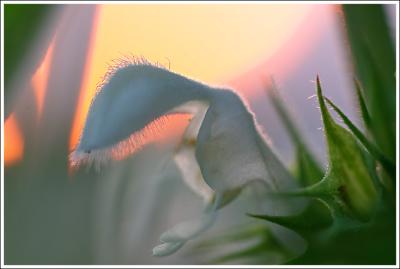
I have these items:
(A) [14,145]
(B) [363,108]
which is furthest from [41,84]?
(B) [363,108]

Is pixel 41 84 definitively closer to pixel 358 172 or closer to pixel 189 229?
pixel 189 229

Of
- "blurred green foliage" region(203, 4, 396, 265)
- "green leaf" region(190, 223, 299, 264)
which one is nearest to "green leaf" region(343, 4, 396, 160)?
"blurred green foliage" region(203, 4, 396, 265)

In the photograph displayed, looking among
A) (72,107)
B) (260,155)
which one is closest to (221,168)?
(260,155)

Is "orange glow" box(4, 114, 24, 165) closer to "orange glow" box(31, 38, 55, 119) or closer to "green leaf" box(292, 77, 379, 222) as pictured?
"orange glow" box(31, 38, 55, 119)

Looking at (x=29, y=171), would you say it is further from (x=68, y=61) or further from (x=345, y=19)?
(x=345, y=19)

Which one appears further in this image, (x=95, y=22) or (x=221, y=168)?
(x=95, y=22)

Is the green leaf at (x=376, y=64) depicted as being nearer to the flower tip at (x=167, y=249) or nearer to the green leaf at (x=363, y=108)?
the green leaf at (x=363, y=108)
